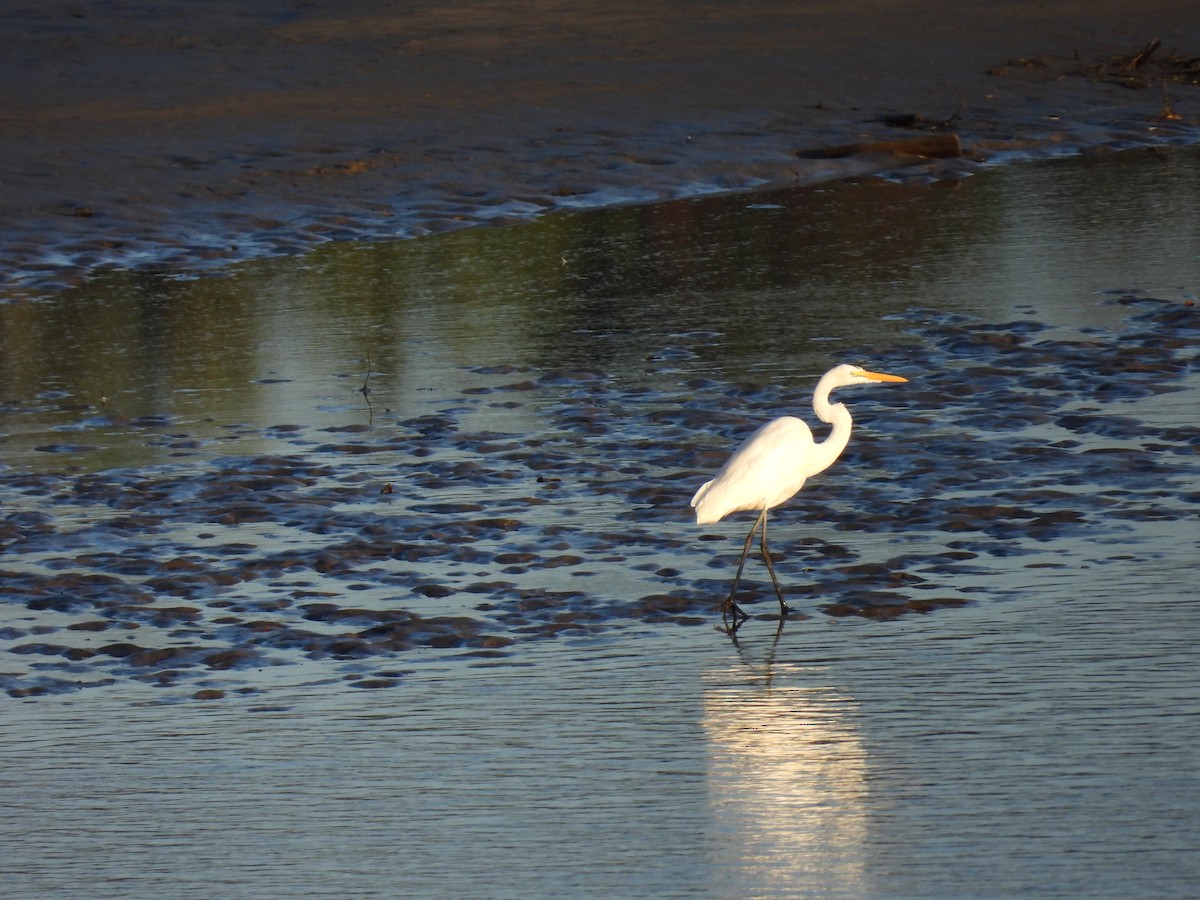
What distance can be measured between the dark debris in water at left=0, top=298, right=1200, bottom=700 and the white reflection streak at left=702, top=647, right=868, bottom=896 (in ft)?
2.40

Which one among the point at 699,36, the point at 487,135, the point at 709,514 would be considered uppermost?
the point at 699,36

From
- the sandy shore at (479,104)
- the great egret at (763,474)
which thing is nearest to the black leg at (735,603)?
the great egret at (763,474)

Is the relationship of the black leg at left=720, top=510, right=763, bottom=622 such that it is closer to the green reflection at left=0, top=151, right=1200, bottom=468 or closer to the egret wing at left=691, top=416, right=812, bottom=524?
the egret wing at left=691, top=416, right=812, bottom=524

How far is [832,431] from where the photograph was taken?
723 centimetres

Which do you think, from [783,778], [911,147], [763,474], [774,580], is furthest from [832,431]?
[911,147]

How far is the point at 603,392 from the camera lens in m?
9.73

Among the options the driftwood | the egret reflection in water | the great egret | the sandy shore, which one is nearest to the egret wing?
the great egret

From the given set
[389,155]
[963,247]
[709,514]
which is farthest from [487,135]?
[709,514]

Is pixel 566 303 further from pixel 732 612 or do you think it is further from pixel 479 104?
pixel 479 104

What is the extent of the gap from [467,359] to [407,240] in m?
4.06

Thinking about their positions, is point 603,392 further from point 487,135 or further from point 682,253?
point 487,135

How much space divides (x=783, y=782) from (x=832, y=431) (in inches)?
92.3

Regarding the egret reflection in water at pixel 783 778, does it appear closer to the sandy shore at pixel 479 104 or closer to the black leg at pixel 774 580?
the black leg at pixel 774 580

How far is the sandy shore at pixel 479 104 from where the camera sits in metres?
15.2
